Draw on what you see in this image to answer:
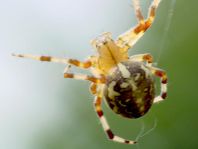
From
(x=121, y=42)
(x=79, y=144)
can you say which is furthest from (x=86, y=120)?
(x=121, y=42)

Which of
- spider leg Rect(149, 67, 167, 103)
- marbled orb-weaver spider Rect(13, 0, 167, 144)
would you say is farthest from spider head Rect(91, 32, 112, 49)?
spider leg Rect(149, 67, 167, 103)

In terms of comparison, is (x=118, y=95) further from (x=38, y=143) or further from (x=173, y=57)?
(x=38, y=143)

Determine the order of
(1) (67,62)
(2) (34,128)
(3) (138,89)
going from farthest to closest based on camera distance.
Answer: (2) (34,128)
(1) (67,62)
(3) (138,89)

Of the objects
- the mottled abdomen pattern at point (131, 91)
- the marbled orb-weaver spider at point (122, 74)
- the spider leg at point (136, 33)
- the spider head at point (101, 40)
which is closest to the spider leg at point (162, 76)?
the marbled orb-weaver spider at point (122, 74)

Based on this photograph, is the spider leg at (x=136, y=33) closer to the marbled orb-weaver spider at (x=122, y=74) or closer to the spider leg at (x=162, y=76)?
the marbled orb-weaver spider at (x=122, y=74)

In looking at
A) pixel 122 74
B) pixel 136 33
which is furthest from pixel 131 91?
pixel 136 33

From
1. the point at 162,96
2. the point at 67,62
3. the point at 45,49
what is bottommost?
the point at 162,96
